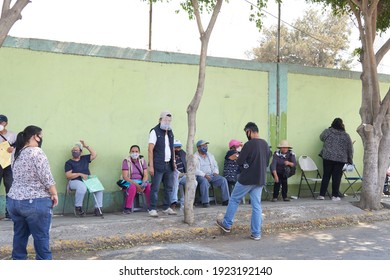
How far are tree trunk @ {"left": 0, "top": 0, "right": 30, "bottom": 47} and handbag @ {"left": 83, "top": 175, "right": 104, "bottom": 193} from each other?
3340 millimetres

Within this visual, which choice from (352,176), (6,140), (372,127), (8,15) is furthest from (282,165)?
(8,15)

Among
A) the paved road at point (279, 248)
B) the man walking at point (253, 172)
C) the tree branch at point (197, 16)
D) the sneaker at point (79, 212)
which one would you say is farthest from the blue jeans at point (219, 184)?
the tree branch at point (197, 16)

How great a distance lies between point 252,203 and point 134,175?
2543 mm

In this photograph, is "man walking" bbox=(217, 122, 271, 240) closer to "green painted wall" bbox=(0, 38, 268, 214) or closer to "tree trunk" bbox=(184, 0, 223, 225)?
"tree trunk" bbox=(184, 0, 223, 225)

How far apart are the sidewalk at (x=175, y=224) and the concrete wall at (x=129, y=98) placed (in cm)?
135

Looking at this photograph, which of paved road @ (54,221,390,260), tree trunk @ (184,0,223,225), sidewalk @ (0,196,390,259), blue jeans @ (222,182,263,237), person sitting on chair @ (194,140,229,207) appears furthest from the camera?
person sitting on chair @ (194,140,229,207)

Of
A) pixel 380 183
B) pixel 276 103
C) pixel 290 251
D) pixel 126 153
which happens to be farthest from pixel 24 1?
pixel 380 183

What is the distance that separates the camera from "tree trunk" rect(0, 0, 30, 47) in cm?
650

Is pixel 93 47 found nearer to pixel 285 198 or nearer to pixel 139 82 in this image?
pixel 139 82

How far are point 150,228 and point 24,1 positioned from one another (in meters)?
3.84

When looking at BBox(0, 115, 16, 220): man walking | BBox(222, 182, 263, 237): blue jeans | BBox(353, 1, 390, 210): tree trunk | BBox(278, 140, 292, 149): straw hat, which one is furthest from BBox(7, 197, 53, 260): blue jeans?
BBox(353, 1, 390, 210): tree trunk

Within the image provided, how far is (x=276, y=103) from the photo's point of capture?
12117 mm

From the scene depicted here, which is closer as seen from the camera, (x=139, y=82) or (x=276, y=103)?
(x=139, y=82)

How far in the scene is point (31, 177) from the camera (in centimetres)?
552
